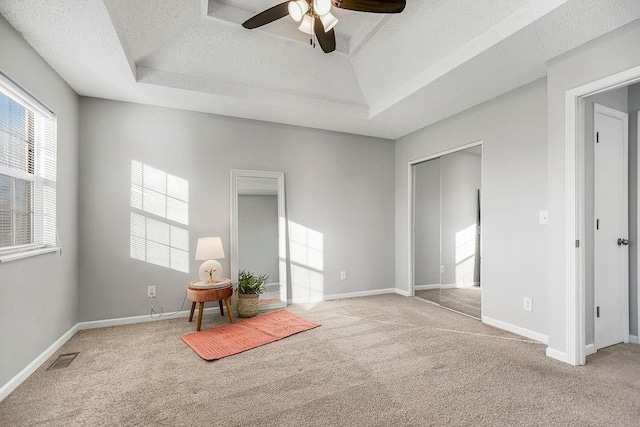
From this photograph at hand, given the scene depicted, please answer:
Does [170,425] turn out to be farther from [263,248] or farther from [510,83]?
[510,83]

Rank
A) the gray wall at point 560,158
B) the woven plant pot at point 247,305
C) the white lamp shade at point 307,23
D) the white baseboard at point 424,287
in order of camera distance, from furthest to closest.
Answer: the white baseboard at point 424,287 < the woven plant pot at point 247,305 < the white lamp shade at point 307,23 < the gray wall at point 560,158

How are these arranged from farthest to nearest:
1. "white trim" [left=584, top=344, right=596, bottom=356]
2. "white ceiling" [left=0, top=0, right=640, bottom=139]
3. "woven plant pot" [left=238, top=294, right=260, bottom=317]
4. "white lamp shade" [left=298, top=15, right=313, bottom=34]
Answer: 1. "woven plant pot" [left=238, top=294, right=260, bottom=317]
2. "white trim" [left=584, top=344, right=596, bottom=356]
3. "white lamp shade" [left=298, top=15, right=313, bottom=34]
4. "white ceiling" [left=0, top=0, right=640, bottom=139]

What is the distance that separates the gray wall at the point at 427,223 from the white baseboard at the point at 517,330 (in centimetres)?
105

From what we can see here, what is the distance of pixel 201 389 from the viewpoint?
215 cm

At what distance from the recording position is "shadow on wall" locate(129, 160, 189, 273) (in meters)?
3.57

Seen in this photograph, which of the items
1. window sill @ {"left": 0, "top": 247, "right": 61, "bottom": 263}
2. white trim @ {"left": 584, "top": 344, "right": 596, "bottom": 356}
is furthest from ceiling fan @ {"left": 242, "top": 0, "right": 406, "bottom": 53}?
white trim @ {"left": 584, "top": 344, "right": 596, "bottom": 356}

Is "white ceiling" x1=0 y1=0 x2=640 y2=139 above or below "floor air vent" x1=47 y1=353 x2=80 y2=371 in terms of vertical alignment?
above

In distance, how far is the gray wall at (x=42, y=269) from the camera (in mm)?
2113

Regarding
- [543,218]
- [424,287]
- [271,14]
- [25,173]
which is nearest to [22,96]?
[25,173]

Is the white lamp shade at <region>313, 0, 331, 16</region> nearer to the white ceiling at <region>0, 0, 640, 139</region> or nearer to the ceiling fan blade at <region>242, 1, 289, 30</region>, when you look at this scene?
the ceiling fan blade at <region>242, 1, 289, 30</region>

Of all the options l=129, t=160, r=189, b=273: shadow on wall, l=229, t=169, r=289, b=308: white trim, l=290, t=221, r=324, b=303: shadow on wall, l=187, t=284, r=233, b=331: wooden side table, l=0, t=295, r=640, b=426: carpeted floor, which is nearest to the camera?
l=0, t=295, r=640, b=426: carpeted floor

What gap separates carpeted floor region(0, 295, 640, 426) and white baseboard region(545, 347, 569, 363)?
0.20ft

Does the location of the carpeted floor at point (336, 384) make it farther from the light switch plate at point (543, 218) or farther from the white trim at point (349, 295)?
the white trim at point (349, 295)

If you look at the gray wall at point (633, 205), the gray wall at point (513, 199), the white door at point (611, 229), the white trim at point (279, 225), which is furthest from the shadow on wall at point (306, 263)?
the gray wall at point (633, 205)
